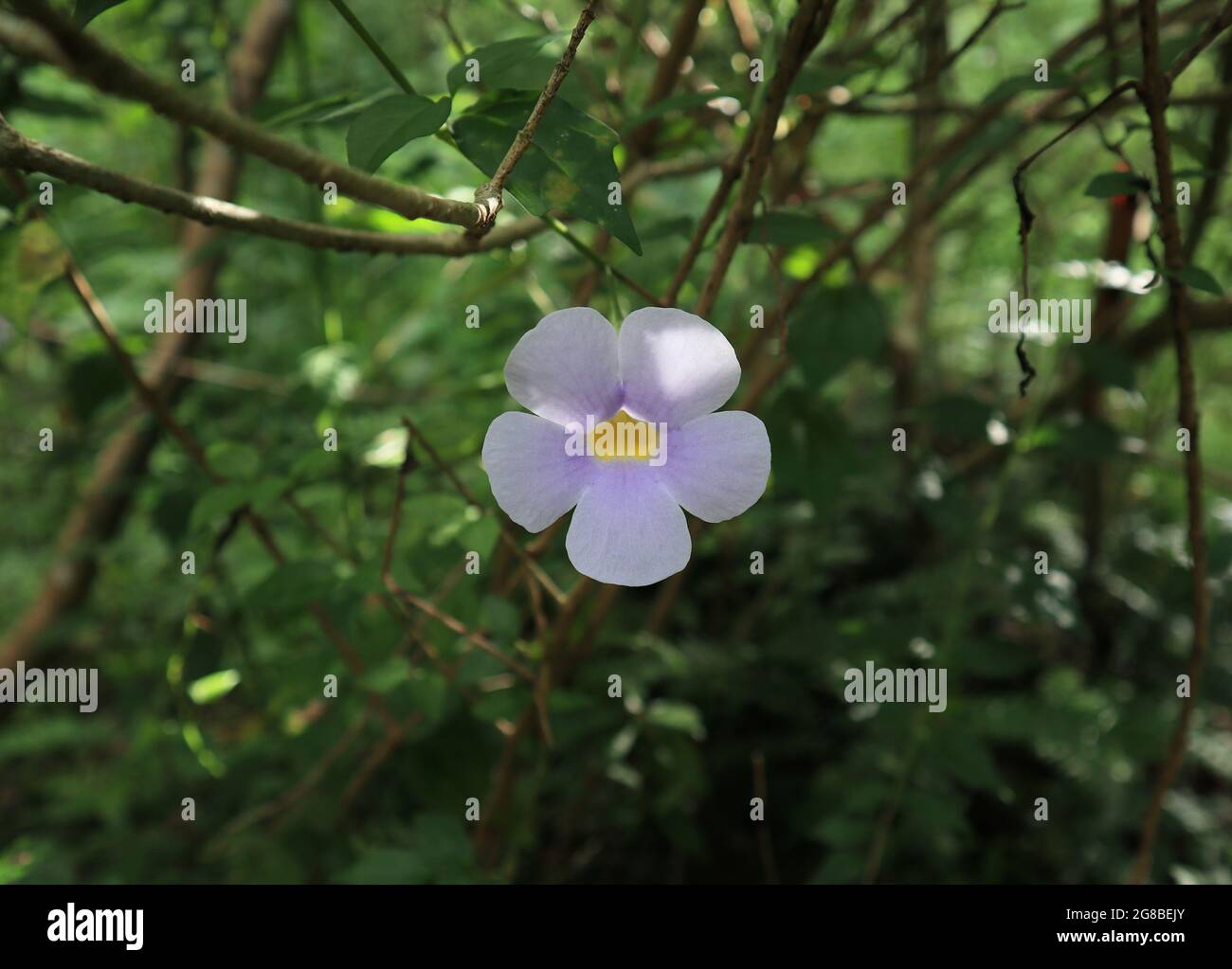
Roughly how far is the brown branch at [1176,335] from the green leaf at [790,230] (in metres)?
0.29

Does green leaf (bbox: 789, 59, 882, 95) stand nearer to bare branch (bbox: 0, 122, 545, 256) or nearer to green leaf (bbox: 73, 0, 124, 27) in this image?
bare branch (bbox: 0, 122, 545, 256)

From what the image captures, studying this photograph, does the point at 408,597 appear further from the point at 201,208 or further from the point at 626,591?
the point at 626,591

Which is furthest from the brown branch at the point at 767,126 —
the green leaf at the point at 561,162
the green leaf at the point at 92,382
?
the green leaf at the point at 92,382

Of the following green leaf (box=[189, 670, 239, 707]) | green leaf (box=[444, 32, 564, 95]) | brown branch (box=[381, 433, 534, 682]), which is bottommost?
green leaf (box=[189, 670, 239, 707])

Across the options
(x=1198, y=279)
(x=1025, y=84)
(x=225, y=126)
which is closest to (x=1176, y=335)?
(x=1198, y=279)

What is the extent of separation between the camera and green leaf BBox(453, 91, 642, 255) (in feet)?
2.04

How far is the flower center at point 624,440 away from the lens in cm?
62

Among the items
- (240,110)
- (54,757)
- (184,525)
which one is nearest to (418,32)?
(240,110)

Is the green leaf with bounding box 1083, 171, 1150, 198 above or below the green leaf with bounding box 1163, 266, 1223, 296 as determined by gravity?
above

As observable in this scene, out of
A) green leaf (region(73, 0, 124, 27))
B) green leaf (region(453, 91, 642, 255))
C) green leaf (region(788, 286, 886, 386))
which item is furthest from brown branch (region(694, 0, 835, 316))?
green leaf (region(73, 0, 124, 27))

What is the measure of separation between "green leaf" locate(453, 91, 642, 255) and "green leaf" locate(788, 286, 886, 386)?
44cm

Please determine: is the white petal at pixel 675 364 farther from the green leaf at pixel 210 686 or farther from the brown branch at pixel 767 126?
the green leaf at pixel 210 686

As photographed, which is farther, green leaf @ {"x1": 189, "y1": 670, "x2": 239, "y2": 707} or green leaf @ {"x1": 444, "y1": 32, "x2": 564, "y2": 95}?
green leaf @ {"x1": 189, "y1": 670, "x2": 239, "y2": 707}

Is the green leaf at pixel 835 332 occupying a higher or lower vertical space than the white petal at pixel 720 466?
higher
